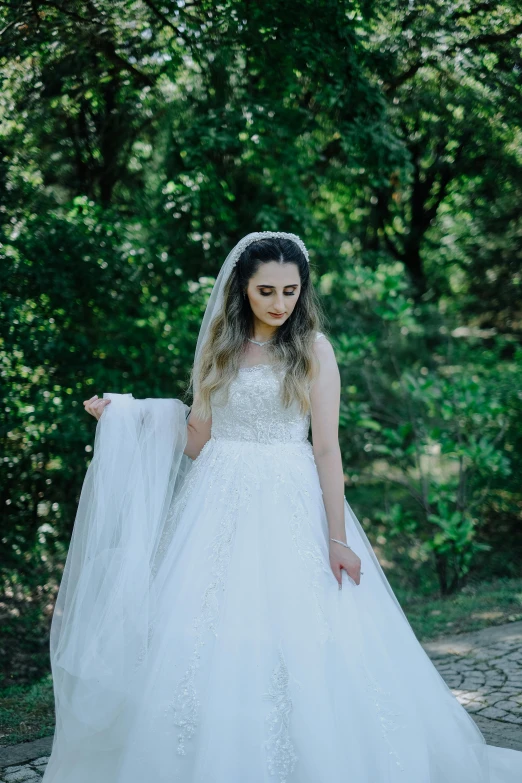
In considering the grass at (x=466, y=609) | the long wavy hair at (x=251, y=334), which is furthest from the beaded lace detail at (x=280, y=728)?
the grass at (x=466, y=609)

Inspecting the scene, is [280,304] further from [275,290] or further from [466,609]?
[466,609]

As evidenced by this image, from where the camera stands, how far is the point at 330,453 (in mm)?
2754

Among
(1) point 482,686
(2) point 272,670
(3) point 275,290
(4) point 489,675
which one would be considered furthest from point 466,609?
(3) point 275,290

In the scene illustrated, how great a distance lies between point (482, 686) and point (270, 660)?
1885 mm

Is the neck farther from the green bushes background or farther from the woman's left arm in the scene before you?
the green bushes background

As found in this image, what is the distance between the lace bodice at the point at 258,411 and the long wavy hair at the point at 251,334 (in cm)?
3

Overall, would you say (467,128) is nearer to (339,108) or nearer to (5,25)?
(339,108)

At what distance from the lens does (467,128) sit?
20.5 feet

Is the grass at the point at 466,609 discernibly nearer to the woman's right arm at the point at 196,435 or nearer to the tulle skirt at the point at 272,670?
the tulle skirt at the point at 272,670

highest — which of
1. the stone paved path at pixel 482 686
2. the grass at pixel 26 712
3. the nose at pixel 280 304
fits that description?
the nose at pixel 280 304

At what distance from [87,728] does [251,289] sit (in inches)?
65.1

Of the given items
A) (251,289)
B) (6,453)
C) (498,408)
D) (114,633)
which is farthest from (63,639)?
(498,408)

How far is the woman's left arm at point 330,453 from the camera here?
2613 mm

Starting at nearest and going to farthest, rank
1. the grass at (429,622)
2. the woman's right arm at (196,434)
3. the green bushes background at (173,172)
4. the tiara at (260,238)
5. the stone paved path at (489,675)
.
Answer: the tiara at (260,238)
the woman's right arm at (196,434)
the stone paved path at (489,675)
the grass at (429,622)
the green bushes background at (173,172)
